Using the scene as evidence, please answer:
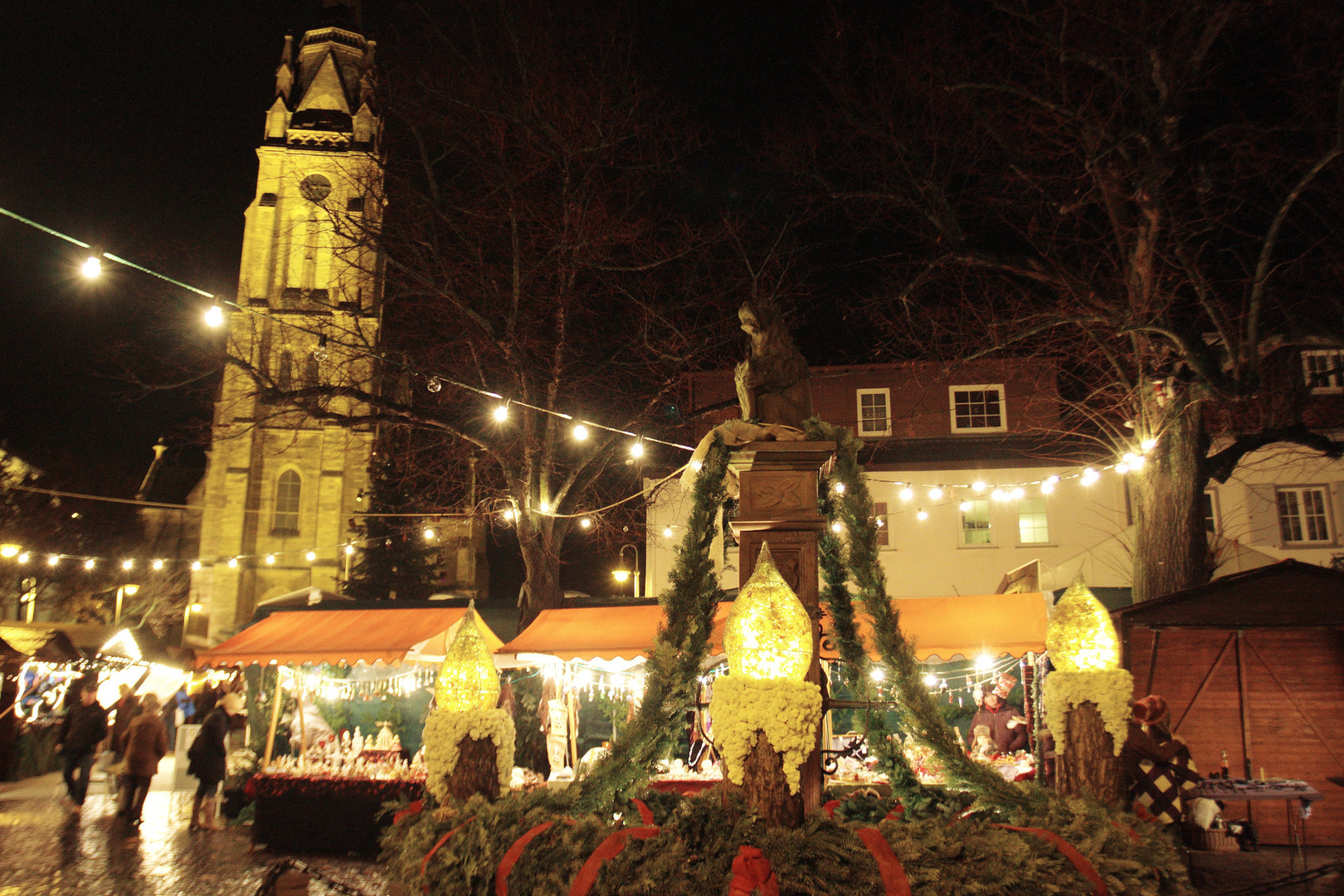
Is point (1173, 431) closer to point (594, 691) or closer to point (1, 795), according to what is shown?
point (594, 691)

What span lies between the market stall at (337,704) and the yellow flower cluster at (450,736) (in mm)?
2438

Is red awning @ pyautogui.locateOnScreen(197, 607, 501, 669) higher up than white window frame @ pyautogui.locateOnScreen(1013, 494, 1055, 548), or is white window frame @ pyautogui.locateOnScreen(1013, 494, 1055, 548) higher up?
white window frame @ pyautogui.locateOnScreen(1013, 494, 1055, 548)

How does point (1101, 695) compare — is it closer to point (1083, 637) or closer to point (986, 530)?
point (1083, 637)

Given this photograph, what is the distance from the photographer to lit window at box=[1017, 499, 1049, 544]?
73.6ft

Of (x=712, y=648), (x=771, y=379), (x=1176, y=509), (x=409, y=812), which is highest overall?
(x=771, y=379)

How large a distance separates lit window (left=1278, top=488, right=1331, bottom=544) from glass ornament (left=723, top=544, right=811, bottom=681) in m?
21.7

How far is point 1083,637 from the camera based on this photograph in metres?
5.19

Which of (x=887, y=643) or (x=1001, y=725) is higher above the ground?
(x=887, y=643)

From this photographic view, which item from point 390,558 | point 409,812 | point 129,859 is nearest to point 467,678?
point 409,812

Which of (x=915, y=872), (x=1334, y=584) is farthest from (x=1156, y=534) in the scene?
(x=915, y=872)

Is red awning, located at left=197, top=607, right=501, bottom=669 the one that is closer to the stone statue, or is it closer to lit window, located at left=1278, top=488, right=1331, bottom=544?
the stone statue

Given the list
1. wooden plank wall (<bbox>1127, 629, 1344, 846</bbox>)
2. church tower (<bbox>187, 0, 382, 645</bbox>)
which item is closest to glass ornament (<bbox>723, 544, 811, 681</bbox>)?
wooden plank wall (<bbox>1127, 629, 1344, 846</bbox>)

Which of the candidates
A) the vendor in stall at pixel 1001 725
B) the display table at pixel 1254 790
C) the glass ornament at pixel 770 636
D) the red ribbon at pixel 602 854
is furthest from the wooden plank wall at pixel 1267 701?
the red ribbon at pixel 602 854

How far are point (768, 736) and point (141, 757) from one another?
10271 mm
